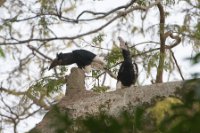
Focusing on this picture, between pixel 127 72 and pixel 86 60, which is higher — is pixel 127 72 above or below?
below

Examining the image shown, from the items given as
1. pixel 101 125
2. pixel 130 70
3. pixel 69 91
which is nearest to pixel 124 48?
pixel 130 70

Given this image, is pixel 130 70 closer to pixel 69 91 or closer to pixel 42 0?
pixel 69 91

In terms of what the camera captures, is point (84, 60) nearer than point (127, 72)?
No

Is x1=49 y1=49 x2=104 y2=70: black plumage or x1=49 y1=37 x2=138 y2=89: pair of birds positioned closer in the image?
x1=49 y1=37 x2=138 y2=89: pair of birds

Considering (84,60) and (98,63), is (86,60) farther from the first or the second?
(98,63)

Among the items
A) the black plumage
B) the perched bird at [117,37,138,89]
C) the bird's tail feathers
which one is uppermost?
the black plumage

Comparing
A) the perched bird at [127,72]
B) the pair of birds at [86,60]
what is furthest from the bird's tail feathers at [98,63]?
the perched bird at [127,72]

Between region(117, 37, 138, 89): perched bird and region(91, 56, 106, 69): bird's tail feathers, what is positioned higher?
region(91, 56, 106, 69): bird's tail feathers

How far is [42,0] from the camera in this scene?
6.32 m

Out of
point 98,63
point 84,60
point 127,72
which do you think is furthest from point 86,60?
point 127,72

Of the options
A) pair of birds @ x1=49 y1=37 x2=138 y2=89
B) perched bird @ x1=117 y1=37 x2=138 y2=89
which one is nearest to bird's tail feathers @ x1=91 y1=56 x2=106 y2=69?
pair of birds @ x1=49 y1=37 x2=138 y2=89

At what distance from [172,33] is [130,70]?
87 centimetres

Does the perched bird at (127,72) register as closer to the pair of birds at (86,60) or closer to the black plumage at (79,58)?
the pair of birds at (86,60)

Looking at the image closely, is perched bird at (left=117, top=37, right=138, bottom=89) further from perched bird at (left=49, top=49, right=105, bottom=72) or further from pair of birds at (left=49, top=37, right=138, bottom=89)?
perched bird at (left=49, top=49, right=105, bottom=72)
